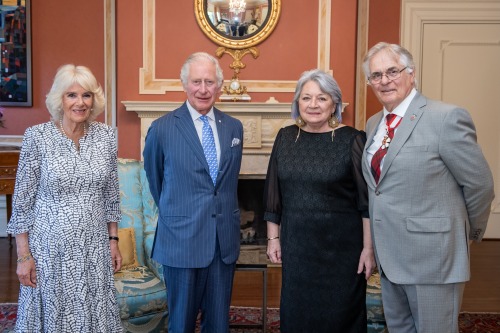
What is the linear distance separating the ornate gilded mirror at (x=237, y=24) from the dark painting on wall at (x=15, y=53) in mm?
2108

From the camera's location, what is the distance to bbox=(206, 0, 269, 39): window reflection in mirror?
16.7 feet

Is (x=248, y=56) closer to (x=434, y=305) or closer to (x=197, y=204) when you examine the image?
Answer: (x=197, y=204)

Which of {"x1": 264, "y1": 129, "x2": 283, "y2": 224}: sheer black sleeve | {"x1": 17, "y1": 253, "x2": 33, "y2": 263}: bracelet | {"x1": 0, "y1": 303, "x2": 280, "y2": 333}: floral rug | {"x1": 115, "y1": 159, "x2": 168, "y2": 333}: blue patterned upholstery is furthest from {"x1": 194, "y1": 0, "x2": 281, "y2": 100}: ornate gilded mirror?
{"x1": 17, "y1": 253, "x2": 33, "y2": 263}: bracelet

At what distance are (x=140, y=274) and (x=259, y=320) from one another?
96 cm

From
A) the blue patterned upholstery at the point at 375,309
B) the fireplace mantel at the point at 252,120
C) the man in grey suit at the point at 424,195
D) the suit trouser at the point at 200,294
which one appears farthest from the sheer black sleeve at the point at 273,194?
the fireplace mantel at the point at 252,120

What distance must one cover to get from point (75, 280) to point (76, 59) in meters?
4.42

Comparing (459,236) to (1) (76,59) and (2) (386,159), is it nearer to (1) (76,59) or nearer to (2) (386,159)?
(2) (386,159)

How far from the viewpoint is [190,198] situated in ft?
7.46

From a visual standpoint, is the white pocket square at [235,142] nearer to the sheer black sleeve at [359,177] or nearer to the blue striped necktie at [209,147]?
the blue striped necktie at [209,147]

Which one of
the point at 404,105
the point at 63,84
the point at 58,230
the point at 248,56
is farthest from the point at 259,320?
the point at 248,56

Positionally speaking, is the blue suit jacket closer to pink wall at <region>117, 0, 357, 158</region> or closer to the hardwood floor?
the hardwood floor

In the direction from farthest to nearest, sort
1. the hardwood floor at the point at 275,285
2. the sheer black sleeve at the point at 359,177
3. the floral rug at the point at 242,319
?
1. the hardwood floor at the point at 275,285
2. the floral rug at the point at 242,319
3. the sheer black sleeve at the point at 359,177

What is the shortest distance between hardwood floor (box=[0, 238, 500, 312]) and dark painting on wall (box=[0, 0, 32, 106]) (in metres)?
1.66

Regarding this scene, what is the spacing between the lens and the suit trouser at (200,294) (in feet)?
7.54
